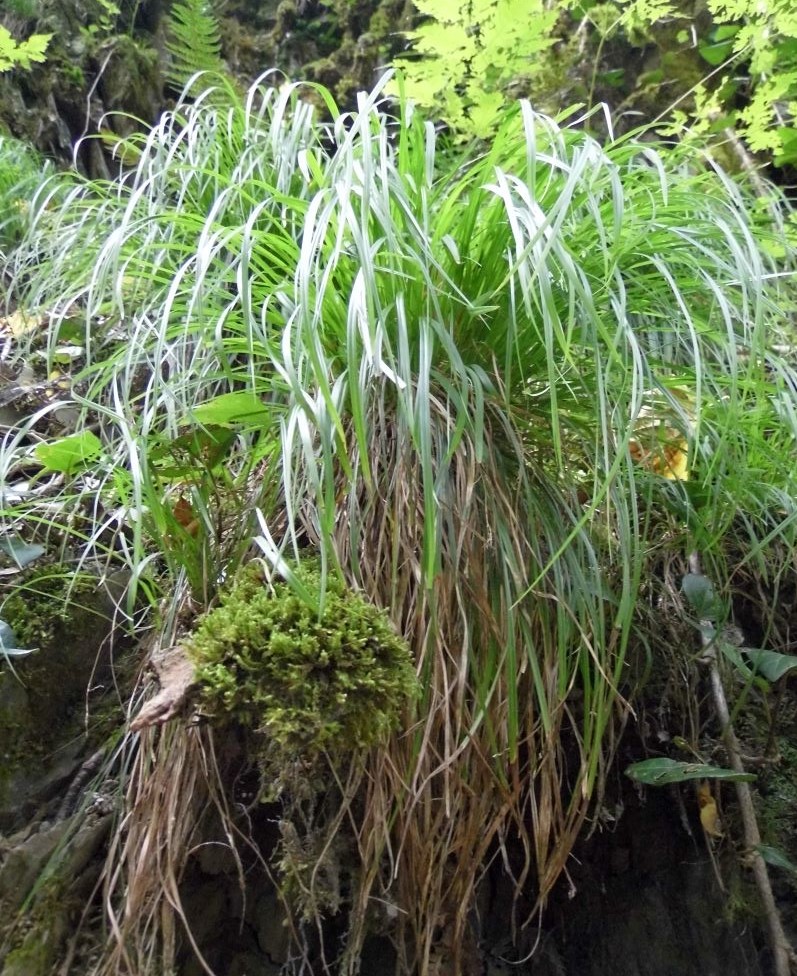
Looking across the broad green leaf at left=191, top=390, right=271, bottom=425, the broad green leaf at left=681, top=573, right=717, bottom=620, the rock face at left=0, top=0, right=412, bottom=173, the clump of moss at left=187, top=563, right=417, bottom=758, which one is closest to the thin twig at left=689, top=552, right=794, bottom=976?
the broad green leaf at left=681, top=573, right=717, bottom=620

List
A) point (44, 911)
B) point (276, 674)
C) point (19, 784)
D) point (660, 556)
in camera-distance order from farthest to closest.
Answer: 1. point (660, 556)
2. point (19, 784)
3. point (44, 911)
4. point (276, 674)

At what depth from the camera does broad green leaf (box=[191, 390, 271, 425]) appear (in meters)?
0.96

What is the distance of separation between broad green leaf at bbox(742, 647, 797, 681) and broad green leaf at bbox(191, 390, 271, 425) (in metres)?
0.77

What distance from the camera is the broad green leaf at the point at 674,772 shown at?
0.92 meters

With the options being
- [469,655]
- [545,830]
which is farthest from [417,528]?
[545,830]

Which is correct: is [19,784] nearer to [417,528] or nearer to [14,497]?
[14,497]

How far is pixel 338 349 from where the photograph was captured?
3.33 feet

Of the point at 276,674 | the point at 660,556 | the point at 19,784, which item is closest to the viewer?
the point at 276,674

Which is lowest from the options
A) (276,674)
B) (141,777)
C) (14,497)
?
(141,777)

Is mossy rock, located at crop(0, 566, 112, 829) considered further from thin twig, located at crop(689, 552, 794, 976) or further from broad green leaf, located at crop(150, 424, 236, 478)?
thin twig, located at crop(689, 552, 794, 976)

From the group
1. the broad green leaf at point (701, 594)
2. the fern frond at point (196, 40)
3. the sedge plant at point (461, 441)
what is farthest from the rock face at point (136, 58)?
the broad green leaf at point (701, 594)

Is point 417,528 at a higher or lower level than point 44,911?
higher

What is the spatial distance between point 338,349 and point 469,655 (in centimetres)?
44

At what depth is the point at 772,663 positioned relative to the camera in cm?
102
